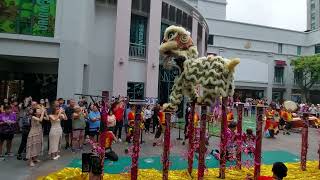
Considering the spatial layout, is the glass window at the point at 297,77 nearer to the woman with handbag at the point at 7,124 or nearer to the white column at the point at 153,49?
the white column at the point at 153,49

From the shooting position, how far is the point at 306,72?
46500mm

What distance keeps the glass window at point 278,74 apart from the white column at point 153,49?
91.8 feet

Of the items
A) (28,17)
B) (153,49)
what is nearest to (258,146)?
(28,17)

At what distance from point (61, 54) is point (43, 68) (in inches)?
190

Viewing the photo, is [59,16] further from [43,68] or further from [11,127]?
[11,127]

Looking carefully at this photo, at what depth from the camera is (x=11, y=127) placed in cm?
1234

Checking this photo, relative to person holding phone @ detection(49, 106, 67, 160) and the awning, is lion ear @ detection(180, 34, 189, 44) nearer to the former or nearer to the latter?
person holding phone @ detection(49, 106, 67, 160)

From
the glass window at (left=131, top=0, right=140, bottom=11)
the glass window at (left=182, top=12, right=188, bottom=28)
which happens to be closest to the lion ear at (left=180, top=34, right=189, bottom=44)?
the glass window at (left=131, top=0, right=140, bottom=11)

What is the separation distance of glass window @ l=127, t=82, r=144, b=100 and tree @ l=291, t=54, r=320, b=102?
2783 centimetres

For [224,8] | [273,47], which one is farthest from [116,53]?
[224,8]

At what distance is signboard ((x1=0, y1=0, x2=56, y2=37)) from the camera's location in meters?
18.0

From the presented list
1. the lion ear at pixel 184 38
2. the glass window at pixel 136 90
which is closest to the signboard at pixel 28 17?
the glass window at pixel 136 90

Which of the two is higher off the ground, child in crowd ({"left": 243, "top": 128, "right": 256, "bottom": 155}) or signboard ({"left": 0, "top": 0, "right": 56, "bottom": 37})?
signboard ({"left": 0, "top": 0, "right": 56, "bottom": 37})

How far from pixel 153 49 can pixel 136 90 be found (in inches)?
105
